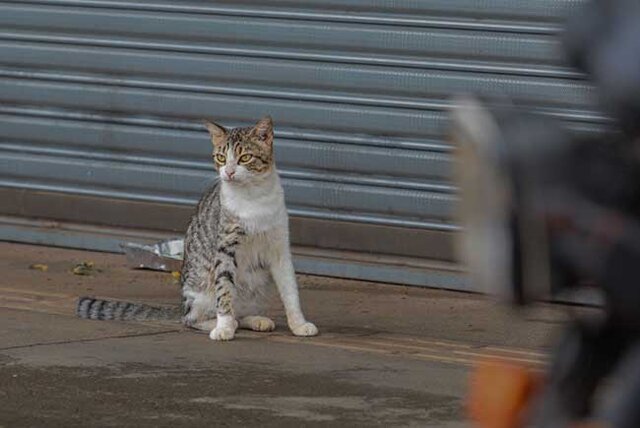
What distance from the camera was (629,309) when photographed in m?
2.76

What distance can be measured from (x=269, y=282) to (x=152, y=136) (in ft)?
9.88

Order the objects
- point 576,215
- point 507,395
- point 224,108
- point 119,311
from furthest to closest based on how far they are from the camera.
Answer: point 224,108 → point 119,311 → point 507,395 → point 576,215

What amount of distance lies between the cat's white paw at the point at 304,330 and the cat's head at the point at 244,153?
81 cm

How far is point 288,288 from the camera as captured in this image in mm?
8469

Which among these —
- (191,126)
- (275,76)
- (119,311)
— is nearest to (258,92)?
(275,76)

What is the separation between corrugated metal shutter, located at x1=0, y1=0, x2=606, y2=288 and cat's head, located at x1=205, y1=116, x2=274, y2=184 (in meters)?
1.63

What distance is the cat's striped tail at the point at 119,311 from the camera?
8.88 m

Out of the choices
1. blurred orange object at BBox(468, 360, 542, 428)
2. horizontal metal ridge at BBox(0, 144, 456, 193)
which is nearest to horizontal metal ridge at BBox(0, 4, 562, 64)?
horizontal metal ridge at BBox(0, 144, 456, 193)

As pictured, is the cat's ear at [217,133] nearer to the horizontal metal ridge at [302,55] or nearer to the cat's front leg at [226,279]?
the cat's front leg at [226,279]

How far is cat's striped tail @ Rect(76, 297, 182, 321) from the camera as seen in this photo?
29.1 feet

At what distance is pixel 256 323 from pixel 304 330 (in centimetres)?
28

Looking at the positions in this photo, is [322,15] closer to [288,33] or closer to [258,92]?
[288,33]

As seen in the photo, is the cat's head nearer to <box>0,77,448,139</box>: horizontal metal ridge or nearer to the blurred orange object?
<box>0,77,448,139</box>: horizontal metal ridge

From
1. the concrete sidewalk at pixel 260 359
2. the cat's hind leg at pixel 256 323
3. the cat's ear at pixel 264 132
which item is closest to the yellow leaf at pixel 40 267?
the concrete sidewalk at pixel 260 359
